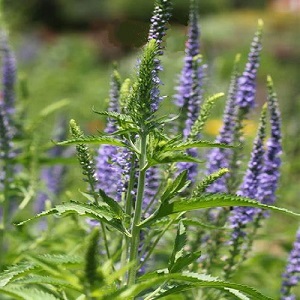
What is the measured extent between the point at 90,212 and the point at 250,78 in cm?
119

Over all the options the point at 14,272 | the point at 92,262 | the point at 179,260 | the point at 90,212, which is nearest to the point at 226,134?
the point at 179,260

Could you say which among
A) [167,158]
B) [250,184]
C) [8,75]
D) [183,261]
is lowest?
[183,261]

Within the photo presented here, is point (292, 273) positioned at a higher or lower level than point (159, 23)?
lower

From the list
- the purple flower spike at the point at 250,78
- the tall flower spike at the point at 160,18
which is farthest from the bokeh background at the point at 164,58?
the purple flower spike at the point at 250,78

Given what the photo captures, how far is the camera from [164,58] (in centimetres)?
295

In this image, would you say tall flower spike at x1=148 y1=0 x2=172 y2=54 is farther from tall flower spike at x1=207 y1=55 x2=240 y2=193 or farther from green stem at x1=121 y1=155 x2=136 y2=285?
tall flower spike at x1=207 y1=55 x2=240 y2=193

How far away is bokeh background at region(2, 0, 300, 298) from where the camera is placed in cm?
429

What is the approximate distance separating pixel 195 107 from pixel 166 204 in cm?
94

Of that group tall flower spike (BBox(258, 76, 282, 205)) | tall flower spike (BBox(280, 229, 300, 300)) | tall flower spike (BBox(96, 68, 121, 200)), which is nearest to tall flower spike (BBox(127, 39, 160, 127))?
tall flower spike (BBox(96, 68, 121, 200))

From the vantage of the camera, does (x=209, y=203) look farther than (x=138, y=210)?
No

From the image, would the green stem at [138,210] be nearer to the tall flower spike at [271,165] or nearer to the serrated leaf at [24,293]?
the serrated leaf at [24,293]

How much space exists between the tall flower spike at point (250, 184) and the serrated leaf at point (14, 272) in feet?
3.30

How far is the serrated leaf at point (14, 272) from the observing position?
1.75 meters

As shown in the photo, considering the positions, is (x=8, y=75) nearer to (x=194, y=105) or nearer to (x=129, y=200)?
(x=194, y=105)
